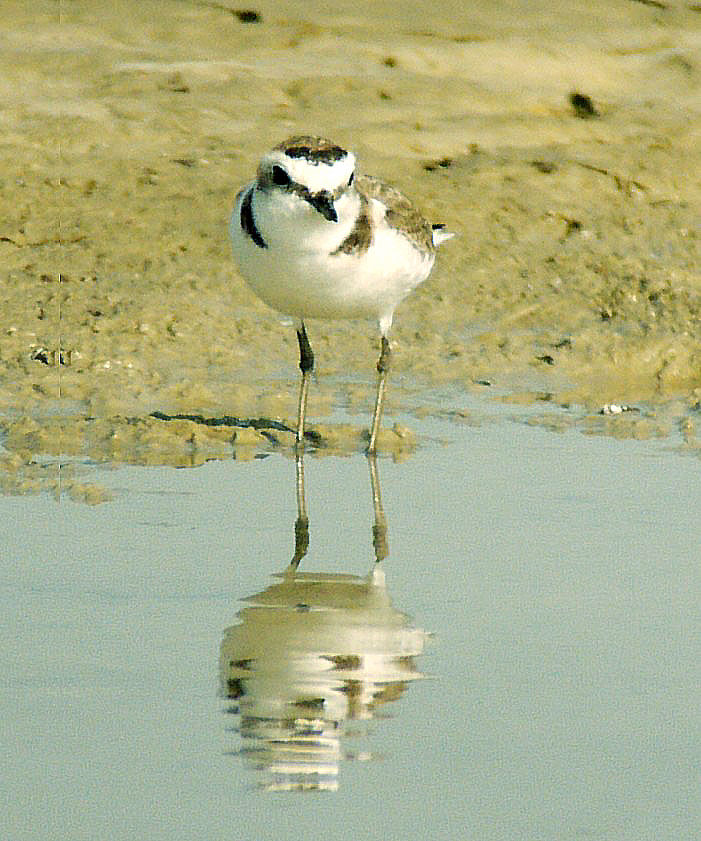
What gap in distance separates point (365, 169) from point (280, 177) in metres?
4.14

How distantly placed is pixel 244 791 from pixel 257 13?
9.73m

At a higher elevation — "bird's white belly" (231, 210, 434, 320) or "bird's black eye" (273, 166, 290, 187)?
"bird's black eye" (273, 166, 290, 187)

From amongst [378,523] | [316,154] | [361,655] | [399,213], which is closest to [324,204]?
[316,154]

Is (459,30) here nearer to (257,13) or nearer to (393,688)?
(257,13)

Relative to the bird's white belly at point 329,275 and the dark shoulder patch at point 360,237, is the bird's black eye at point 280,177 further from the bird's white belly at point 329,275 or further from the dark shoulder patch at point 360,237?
the dark shoulder patch at point 360,237

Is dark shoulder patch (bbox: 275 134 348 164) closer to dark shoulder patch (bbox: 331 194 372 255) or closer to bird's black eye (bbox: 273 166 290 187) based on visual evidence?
bird's black eye (bbox: 273 166 290 187)

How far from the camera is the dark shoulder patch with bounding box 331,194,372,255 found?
715 centimetres

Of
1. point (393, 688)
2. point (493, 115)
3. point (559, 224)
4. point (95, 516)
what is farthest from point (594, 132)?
point (393, 688)

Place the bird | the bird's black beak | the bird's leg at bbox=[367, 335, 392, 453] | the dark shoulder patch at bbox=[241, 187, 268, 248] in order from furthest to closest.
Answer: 1. the bird's leg at bbox=[367, 335, 392, 453]
2. the dark shoulder patch at bbox=[241, 187, 268, 248]
3. the bird
4. the bird's black beak

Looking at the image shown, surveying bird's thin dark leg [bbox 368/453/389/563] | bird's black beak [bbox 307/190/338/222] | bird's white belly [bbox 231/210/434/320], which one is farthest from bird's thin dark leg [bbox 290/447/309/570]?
bird's black beak [bbox 307/190/338/222]

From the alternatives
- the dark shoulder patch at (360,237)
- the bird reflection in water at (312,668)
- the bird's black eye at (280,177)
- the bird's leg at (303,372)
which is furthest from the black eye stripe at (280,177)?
the bird reflection in water at (312,668)

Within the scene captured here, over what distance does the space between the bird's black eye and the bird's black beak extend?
114mm

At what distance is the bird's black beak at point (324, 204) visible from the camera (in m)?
6.72

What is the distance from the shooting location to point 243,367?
28.7 feet
